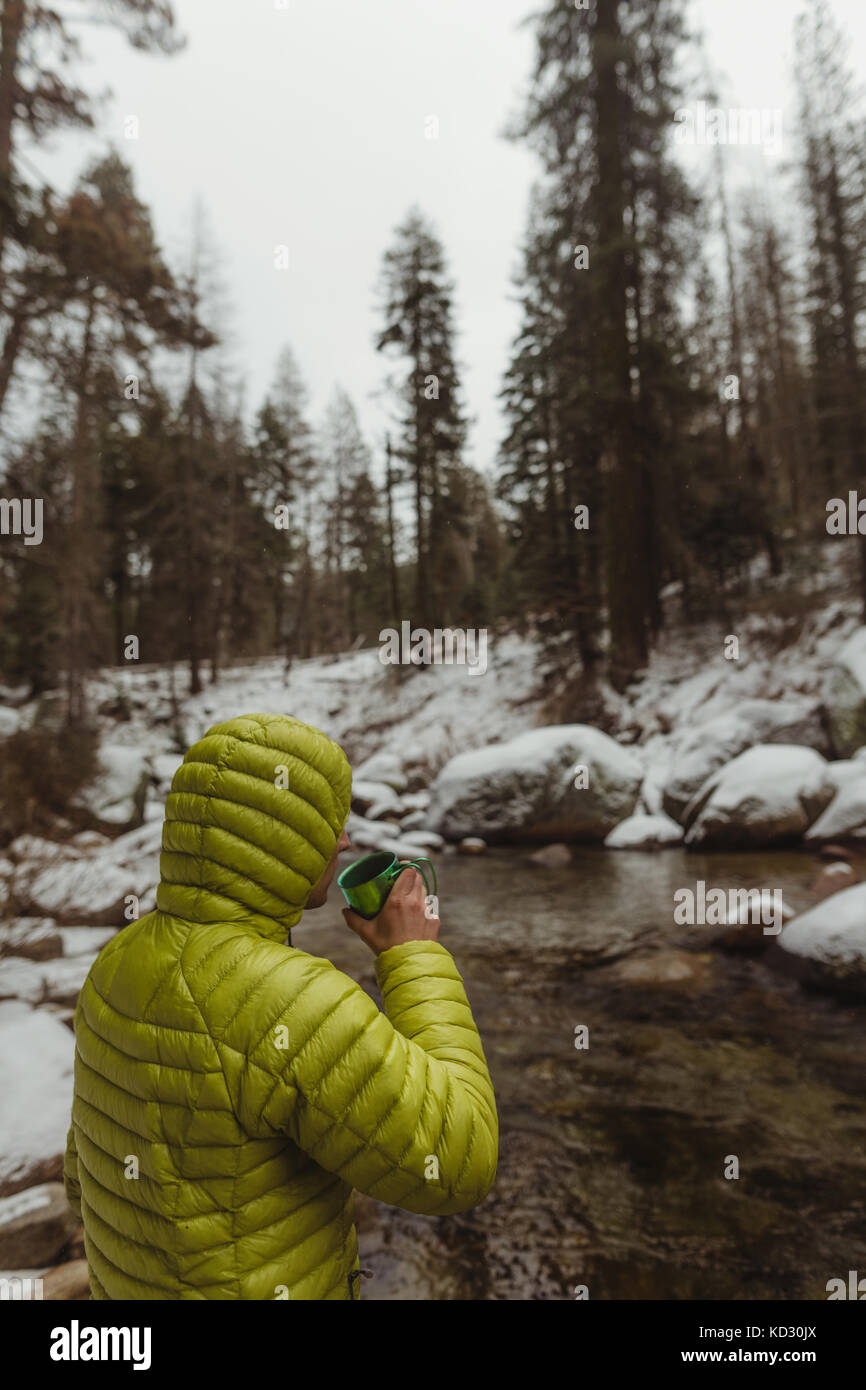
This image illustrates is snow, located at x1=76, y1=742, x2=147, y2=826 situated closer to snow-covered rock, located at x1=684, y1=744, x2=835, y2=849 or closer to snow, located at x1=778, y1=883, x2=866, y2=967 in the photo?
snow-covered rock, located at x1=684, y1=744, x2=835, y2=849

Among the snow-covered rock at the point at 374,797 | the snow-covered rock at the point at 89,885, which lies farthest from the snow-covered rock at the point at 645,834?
the snow-covered rock at the point at 89,885

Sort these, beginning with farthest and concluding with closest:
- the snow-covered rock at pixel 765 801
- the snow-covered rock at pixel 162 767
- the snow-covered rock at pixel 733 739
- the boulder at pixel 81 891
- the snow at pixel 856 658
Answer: the snow-covered rock at pixel 733 739 < the snow at pixel 856 658 < the snow-covered rock at pixel 162 767 < the snow-covered rock at pixel 765 801 < the boulder at pixel 81 891

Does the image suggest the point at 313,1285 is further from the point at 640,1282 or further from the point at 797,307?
the point at 797,307

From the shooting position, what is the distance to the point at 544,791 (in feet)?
36.1

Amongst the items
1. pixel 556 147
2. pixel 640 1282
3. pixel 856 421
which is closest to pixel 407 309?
pixel 556 147

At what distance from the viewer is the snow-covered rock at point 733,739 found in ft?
35.3

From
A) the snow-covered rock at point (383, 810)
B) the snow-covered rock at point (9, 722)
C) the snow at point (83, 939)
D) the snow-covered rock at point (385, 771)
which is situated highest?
the snow-covered rock at point (9, 722)

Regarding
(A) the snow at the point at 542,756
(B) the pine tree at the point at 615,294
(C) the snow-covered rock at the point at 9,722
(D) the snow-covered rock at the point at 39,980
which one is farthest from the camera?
(B) the pine tree at the point at 615,294

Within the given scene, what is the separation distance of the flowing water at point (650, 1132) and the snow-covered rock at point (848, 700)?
5.64 m

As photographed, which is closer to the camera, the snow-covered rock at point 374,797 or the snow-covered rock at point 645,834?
the snow-covered rock at point 645,834

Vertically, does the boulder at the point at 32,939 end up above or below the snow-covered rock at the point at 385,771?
below

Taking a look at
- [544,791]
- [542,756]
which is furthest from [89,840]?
[542,756]

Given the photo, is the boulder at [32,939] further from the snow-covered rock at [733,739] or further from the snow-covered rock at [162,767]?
the snow-covered rock at [733,739]

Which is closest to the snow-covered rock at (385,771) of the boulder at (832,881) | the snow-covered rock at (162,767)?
the snow-covered rock at (162,767)
